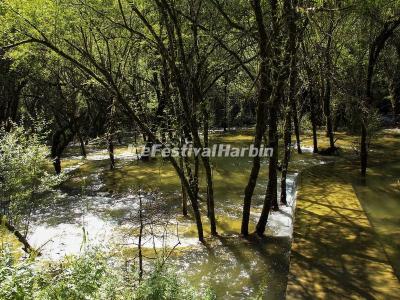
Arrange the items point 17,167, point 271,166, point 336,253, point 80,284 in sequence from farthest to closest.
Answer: point 17,167, point 271,166, point 336,253, point 80,284

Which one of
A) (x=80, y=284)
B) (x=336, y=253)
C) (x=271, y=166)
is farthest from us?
(x=271, y=166)

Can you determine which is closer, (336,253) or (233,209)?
(336,253)

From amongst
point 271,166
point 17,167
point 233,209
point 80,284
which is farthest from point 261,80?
point 17,167

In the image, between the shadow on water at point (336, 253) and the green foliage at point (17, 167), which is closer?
the shadow on water at point (336, 253)

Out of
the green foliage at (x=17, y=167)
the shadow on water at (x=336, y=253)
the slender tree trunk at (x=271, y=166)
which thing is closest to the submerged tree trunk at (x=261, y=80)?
the slender tree trunk at (x=271, y=166)

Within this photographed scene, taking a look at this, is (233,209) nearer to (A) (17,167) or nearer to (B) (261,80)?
(B) (261,80)

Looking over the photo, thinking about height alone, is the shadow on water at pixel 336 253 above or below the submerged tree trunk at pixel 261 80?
below

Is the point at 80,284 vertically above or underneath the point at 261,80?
underneath

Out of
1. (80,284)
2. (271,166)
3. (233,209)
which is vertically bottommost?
(233,209)

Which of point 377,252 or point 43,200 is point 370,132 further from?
point 43,200

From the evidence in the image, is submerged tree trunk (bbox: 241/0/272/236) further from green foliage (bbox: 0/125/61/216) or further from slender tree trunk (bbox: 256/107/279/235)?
green foliage (bbox: 0/125/61/216)

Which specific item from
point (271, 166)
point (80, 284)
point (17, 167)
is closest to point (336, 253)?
point (271, 166)

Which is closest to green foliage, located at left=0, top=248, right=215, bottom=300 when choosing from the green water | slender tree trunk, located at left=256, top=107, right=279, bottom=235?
the green water

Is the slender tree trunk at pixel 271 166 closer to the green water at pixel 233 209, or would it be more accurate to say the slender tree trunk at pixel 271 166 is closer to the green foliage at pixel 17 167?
the green water at pixel 233 209
